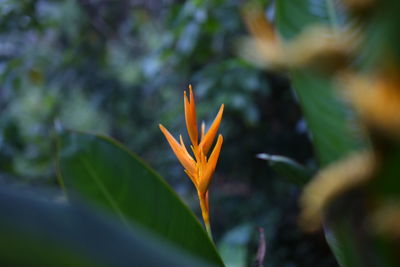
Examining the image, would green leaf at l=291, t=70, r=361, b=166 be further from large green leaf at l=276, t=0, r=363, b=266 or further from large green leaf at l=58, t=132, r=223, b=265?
large green leaf at l=58, t=132, r=223, b=265

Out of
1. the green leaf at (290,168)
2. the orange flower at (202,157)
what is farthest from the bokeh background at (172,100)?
the orange flower at (202,157)

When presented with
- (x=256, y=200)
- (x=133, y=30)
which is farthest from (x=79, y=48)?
(x=256, y=200)

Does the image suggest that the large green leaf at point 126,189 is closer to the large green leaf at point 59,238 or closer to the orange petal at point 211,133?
the orange petal at point 211,133

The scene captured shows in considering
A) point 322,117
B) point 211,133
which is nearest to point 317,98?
point 322,117

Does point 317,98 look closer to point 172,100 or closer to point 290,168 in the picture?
point 290,168

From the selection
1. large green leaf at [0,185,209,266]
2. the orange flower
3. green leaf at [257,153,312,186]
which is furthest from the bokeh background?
large green leaf at [0,185,209,266]

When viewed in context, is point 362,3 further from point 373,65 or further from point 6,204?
point 6,204
